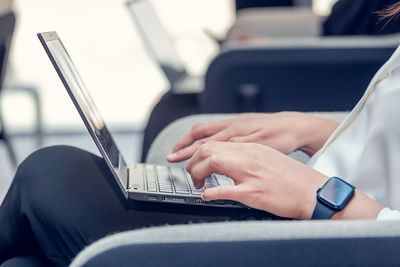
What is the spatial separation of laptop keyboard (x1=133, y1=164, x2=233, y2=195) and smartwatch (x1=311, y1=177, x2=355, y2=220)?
0.16 meters

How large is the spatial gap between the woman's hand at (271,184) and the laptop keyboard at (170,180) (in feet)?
0.23

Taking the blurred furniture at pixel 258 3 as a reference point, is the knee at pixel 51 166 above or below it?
above

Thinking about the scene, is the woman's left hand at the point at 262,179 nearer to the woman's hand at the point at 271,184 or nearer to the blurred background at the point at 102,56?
the woman's hand at the point at 271,184

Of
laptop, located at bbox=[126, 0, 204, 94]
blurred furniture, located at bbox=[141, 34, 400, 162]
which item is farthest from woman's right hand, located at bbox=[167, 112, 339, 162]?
laptop, located at bbox=[126, 0, 204, 94]

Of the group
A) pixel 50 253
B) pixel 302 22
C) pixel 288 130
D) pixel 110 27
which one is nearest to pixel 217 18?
pixel 110 27

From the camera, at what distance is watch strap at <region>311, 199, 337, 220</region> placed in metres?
0.66

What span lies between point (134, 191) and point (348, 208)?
26cm

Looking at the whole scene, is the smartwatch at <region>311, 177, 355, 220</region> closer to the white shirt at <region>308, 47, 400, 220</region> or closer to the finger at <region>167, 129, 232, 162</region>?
the white shirt at <region>308, 47, 400, 220</region>

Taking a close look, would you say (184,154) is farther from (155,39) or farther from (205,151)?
(155,39)

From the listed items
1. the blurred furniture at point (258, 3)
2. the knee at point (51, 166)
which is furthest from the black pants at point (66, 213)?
the blurred furniture at point (258, 3)

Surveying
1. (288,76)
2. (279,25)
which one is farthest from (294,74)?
(279,25)

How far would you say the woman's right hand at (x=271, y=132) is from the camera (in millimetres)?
924

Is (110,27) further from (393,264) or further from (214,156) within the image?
(393,264)

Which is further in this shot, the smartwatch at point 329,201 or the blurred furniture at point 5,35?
the blurred furniture at point 5,35
